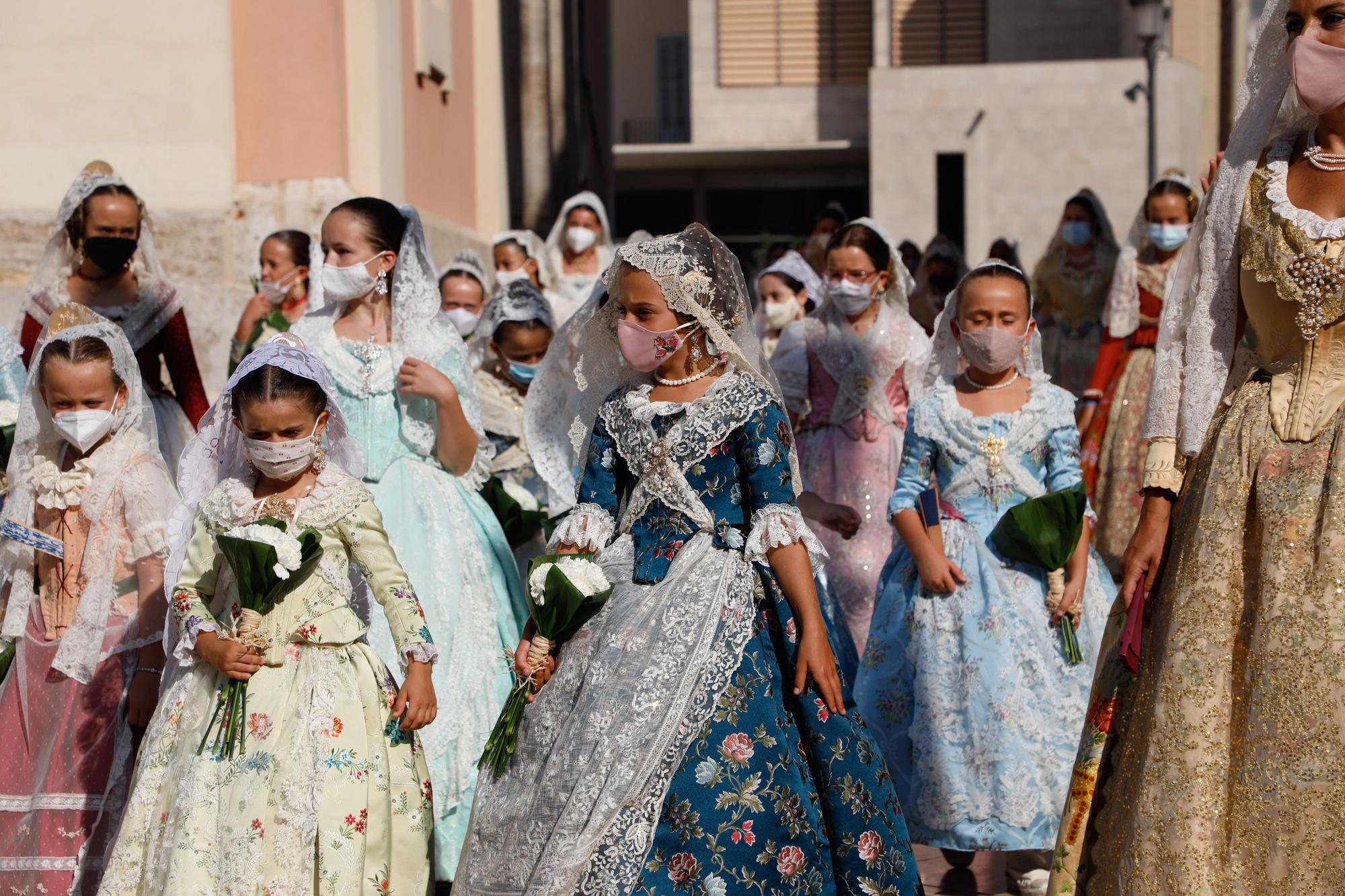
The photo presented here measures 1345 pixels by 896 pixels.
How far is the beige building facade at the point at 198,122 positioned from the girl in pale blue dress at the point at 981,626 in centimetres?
506

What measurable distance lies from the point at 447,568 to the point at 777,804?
1.92 m

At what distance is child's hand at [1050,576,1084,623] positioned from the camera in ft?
17.4

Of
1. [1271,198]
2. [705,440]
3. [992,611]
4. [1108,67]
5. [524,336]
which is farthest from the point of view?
[1108,67]

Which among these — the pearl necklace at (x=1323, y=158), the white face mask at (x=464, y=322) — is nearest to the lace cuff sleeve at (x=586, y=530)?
the pearl necklace at (x=1323, y=158)

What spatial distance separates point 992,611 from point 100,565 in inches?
112

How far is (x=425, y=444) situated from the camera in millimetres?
5625

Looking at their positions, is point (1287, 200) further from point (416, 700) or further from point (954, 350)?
point (954, 350)

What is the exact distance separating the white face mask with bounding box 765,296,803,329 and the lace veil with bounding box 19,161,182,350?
12.4 ft

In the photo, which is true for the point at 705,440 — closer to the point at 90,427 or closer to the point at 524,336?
the point at 90,427

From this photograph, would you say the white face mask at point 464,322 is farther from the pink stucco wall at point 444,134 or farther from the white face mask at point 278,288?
the pink stucco wall at point 444,134

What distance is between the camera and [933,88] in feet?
82.5

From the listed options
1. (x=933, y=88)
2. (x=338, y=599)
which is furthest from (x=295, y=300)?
(x=933, y=88)

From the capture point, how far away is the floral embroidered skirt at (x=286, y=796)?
4.01 meters

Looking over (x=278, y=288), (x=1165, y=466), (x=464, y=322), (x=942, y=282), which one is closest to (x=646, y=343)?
(x=1165, y=466)
